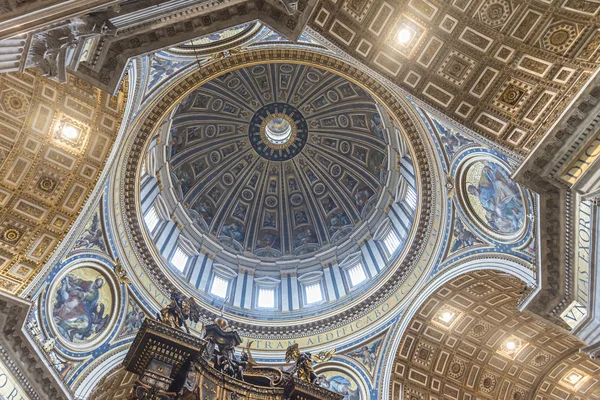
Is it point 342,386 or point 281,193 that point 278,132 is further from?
point 342,386

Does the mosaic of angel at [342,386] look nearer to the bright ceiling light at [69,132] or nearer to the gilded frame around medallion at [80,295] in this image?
the gilded frame around medallion at [80,295]

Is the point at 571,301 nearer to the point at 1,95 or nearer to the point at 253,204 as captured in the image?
the point at 1,95

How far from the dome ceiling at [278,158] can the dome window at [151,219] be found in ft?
13.1

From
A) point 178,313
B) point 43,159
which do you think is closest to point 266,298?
point 178,313

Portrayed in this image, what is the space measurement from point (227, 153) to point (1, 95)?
19716 mm

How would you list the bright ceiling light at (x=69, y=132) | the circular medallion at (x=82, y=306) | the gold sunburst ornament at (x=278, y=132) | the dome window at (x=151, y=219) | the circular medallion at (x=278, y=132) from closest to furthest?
the bright ceiling light at (x=69, y=132) < the circular medallion at (x=82, y=306) < the dome window at (x=151, y=219) < the circular medallion at (x=278, y=132) < the gold sunburst ornament at (x=278, y=132)

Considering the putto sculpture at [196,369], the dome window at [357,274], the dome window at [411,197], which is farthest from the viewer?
the dome window at [357,274]

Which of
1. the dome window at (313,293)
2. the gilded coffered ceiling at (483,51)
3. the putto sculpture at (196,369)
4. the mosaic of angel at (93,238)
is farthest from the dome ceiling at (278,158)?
the putto sculpture at (196,369)

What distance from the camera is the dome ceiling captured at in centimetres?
2938

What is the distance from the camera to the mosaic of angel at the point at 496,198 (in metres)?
15.5

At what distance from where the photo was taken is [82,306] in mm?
17156

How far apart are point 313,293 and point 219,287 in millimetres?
5241

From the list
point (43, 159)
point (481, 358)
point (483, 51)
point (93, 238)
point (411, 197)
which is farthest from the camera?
point (411, 197)

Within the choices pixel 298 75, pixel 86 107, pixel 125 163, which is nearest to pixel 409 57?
pixel 86 107
